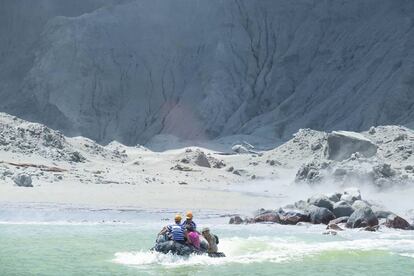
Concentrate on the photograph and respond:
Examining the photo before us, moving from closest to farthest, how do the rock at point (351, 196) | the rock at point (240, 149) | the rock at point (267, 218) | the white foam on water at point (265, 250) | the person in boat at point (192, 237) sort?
the white foam on water at point (265, 250), the person in boat at point (192, 237), the rock at point (267, 218), the rock at point (351, 196), the rock at point (240, 149)

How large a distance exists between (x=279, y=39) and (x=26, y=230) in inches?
2917

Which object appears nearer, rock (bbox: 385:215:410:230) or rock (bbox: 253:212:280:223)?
rock (bbox: 385:215:410:230)

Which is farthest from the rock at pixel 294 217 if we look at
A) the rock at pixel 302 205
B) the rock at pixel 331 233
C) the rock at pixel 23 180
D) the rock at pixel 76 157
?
the rock at pixel 76 157

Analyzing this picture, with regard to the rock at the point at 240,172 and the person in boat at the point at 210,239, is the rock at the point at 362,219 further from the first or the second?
the rock at the point at 240,172

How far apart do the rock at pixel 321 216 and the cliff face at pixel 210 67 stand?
4674 cm

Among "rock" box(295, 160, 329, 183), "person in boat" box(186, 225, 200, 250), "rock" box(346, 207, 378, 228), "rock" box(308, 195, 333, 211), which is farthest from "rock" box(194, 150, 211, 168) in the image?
"person in boat" box(186, 225, 200, 250)

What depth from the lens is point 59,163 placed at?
44719 mm

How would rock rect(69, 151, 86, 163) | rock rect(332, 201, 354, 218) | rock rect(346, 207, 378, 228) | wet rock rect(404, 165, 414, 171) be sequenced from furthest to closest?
rock rect(69, 151, 86, 163) → wet rock rect(404, 165, 414, 171) → rock rect(332, 201, 354, 218) → rock rect(346, 207, 378, 228)

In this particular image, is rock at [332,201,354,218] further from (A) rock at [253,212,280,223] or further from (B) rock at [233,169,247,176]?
(B) rock at [233,169,247,176]

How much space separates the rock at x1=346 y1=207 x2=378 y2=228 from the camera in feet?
87.8

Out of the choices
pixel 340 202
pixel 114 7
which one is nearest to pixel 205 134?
pixel 114 7

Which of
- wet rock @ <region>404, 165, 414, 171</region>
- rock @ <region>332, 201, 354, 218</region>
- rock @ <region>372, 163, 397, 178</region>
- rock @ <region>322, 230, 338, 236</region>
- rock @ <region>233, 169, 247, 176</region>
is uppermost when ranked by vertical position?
rock @ <region>233, 169, 247, 176</region>

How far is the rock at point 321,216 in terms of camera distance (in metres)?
28.3

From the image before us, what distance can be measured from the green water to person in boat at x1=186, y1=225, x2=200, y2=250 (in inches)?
15.1
